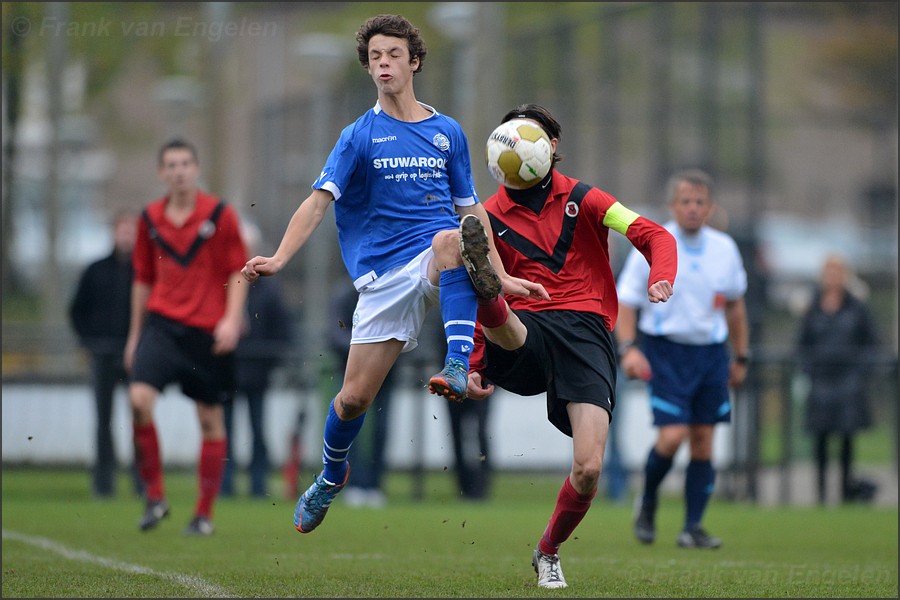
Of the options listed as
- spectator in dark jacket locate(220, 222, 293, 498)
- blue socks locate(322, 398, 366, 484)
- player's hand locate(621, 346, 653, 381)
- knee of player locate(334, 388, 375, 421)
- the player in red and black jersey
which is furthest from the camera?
spectator in dark jacket locate(220, 222, 293, 498)

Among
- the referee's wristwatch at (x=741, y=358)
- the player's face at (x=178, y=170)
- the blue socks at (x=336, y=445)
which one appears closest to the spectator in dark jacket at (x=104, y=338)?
the player's face at (x=178, y=170)

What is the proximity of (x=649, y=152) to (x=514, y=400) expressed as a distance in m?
5.67

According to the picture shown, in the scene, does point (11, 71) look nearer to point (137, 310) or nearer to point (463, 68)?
point (463, 68)

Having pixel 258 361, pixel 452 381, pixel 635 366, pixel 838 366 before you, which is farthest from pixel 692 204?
pixel 258 361

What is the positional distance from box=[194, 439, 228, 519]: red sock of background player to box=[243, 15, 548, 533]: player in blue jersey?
3.04 m

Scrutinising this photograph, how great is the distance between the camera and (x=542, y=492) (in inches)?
579

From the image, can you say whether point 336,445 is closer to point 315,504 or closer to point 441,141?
point 315,504

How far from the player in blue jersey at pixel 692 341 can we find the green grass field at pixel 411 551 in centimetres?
54

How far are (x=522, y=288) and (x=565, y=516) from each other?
1167 mm

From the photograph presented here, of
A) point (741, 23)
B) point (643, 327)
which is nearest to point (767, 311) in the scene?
point (741, 23)

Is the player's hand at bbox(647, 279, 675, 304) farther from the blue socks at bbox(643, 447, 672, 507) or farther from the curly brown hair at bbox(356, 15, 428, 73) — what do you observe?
the blue socks at bbox(643, 447, 672, 507)

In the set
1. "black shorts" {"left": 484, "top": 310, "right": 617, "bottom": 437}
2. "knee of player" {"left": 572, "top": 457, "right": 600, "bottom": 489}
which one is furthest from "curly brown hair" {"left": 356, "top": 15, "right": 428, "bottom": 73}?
"knee of player" {"left": 572, "top": 457, "right": 600, "bottom": 489}

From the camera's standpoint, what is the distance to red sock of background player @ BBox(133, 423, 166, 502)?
32.0 ft

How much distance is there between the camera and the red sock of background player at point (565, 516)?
6.86m
